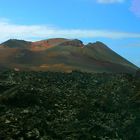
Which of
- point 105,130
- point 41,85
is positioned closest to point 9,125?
point 105,130

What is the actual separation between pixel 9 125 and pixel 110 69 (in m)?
56.1

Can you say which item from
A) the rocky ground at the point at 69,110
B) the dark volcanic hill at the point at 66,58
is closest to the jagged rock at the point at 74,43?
the dark volcanic hill at the point at 66,58

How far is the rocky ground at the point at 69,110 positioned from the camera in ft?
92.4

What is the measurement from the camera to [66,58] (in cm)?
8775

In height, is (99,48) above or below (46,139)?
above

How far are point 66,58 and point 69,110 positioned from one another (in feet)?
175

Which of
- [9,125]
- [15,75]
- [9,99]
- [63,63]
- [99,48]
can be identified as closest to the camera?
[9,125]

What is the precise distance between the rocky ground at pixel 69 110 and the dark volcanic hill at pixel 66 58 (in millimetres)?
29515

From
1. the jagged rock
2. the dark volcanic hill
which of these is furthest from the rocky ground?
the jagged rock

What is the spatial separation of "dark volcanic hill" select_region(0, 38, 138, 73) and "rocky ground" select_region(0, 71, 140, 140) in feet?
96.8

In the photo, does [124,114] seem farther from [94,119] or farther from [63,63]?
[63,63]

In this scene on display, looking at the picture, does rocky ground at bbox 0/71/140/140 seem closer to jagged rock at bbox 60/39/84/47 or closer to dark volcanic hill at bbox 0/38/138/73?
dark volcanic hill at bbox 0/38/138/73

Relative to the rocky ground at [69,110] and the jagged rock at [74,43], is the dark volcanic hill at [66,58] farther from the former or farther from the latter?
the rocky ground at [69,110]

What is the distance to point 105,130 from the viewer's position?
98.4 ft
